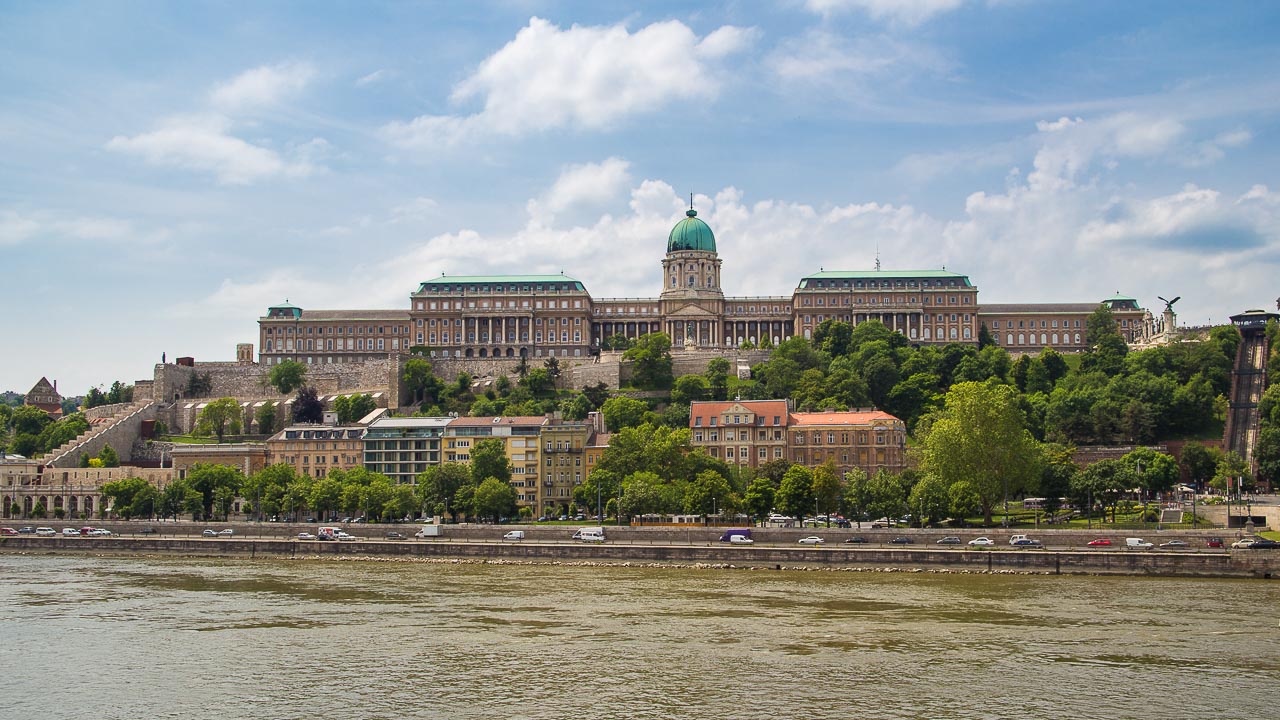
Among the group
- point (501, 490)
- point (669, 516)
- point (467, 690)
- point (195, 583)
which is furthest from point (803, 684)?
point (501, 490)

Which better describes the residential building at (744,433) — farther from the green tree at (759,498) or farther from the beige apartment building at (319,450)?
the beige apartment building at (319,450)

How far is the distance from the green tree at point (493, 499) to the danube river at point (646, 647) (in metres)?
20.0

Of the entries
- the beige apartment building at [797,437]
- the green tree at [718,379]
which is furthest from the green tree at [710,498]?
the green tree at [718,379]

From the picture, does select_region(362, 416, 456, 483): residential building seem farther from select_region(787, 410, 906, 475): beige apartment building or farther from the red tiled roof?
select_region(787, 410, 906, 475): beige apartment building

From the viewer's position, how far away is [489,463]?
80125mm

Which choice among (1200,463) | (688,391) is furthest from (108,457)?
(1200,463)

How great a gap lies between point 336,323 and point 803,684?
117397 millimetres

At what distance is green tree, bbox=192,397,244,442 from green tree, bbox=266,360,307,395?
9.22 metres

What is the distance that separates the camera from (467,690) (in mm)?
32219

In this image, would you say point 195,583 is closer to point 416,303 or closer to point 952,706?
point 952,706

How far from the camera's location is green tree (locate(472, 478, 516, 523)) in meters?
74.6

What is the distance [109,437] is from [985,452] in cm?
7329

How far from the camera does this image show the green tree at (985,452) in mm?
69500

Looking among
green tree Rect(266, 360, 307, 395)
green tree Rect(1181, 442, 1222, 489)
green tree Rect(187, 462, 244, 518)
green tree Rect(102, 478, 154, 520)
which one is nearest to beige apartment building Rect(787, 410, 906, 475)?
green tree Rect(1181, 442, 1222, 489)
